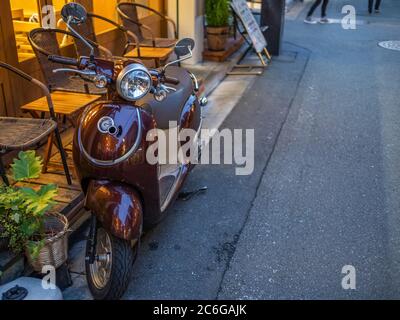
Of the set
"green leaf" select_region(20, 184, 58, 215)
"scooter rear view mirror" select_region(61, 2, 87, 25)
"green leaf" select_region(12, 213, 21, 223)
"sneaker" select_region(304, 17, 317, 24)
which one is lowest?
"sneaker" select_region(304, 17, 317, 24)

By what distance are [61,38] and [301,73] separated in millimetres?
4223

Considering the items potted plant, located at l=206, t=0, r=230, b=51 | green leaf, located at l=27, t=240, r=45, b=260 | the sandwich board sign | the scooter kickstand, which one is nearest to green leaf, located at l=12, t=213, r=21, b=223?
green leaf, located at l=27, t=240, r=45, b=260

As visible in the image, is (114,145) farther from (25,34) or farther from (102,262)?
(25,34)

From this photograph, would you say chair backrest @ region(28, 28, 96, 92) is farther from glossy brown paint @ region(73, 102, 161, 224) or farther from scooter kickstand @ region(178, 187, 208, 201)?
glossy brown paint @ region(73, 102, 161, 224)

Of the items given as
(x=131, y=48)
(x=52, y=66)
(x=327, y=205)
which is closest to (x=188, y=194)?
(x=327, y=205)

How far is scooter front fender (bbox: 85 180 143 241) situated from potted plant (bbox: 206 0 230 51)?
213 inches

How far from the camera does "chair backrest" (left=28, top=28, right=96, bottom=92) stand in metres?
3.87

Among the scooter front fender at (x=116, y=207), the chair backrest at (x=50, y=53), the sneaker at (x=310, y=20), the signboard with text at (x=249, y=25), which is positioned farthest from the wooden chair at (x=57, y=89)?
the sneaker at (x=310, y=20)

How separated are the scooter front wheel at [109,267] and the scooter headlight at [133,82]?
2.65 feet

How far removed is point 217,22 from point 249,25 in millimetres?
524

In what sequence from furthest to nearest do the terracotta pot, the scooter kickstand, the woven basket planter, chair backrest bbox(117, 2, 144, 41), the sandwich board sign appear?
the terracotta pot, the sandwich board sign, chair backrest bbox(117, 2, 144, 41), the scooter kickstand, the woven basket planter
